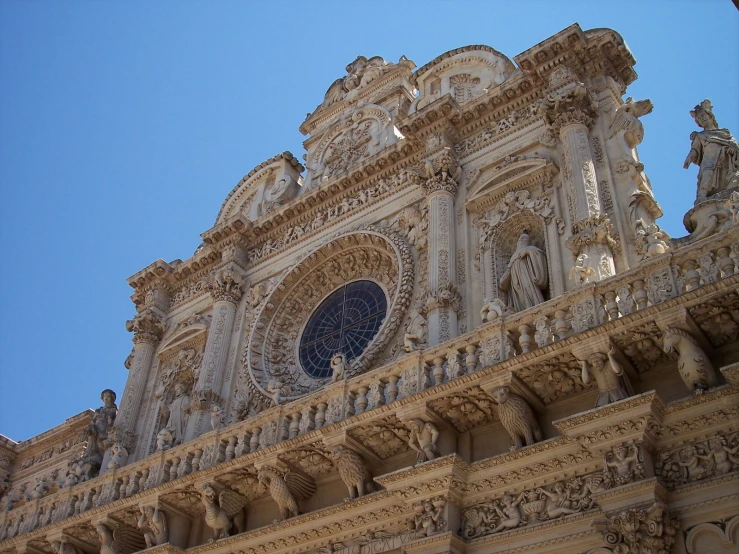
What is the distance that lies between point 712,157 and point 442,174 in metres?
4.34

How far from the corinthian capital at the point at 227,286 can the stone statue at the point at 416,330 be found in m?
4.37

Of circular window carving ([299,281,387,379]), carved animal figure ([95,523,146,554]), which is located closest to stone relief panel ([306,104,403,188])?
circular window carving ([299,281,387,379])

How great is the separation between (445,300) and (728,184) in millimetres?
3955

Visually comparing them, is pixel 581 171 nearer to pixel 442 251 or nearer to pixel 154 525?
pixel 442 251

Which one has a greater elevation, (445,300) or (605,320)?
(445,300)

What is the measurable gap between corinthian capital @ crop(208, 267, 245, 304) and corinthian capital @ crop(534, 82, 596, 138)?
6.64 meters

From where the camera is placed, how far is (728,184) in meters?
9.97

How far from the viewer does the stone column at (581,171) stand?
10531 mm

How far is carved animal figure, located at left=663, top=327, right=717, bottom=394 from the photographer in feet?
25.7

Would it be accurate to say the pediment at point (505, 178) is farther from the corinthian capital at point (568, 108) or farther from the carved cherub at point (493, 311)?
the carved cherub at point (493, 311)

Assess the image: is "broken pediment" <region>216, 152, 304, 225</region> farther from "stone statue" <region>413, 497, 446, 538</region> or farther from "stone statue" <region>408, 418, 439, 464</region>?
"stone statue" <region>413, 497, 446, 538</region>

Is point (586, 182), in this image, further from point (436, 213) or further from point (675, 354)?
point (675, 354)

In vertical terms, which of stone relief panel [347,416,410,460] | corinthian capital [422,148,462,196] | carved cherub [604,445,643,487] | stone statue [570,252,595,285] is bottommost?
carved cherub [604,445,643,487]

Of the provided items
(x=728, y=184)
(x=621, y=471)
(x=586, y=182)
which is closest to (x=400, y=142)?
(x=586, y=182)
